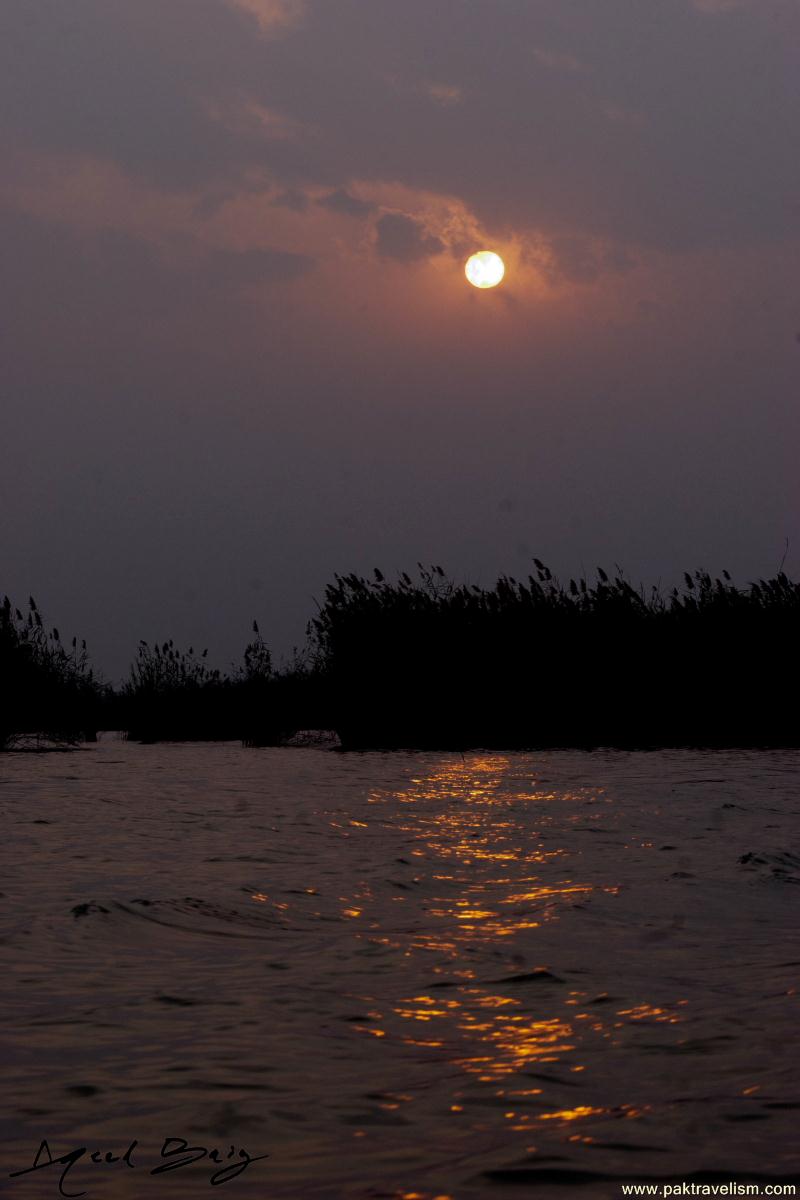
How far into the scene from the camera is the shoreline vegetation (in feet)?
62.8

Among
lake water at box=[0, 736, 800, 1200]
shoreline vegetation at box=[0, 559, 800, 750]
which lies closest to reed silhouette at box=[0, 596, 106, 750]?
shoreline vegetation at box=[0, 559, 800, 750]

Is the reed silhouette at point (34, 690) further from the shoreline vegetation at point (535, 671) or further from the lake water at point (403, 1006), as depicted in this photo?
the lake water at point (403, 1006)

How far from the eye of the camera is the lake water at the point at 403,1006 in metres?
2.54

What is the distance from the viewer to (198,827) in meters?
8.58

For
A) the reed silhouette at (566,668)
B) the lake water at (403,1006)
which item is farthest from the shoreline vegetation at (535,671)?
the lake water at (403,1006)

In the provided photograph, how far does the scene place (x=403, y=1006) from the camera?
373 cm

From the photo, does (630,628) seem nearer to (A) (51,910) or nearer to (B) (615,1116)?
(A) (51,910)

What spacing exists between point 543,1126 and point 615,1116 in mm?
170
